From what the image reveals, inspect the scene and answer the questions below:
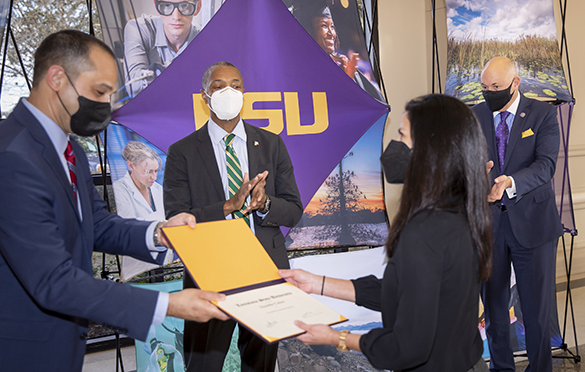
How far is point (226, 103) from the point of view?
6.95 feet

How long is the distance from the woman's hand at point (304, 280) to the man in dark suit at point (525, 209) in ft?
4.97

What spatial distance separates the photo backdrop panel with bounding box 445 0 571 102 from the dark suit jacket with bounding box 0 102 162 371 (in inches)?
101

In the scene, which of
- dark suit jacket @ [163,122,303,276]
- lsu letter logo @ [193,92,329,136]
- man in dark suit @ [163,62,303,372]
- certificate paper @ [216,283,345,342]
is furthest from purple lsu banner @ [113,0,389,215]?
certificate paper @ [216,283,345,342]

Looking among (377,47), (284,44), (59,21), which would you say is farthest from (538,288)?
(59,21)

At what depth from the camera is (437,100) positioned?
4.12 ft

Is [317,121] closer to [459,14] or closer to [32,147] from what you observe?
[459,14]

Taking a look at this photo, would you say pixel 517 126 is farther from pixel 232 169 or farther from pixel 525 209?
pixel 232 169

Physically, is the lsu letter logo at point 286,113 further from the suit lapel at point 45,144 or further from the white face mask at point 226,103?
the suit lapel at point 45,144

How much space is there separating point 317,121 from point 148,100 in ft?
3.57

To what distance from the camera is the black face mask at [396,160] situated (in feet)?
4.36

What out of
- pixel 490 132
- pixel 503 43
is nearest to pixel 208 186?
pixel 490 132

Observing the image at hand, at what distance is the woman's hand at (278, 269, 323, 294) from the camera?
1.57 meters

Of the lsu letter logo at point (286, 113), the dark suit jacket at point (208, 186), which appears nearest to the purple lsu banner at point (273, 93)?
the lsu letter logo at point (286, 113)

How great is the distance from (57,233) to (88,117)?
40cm
